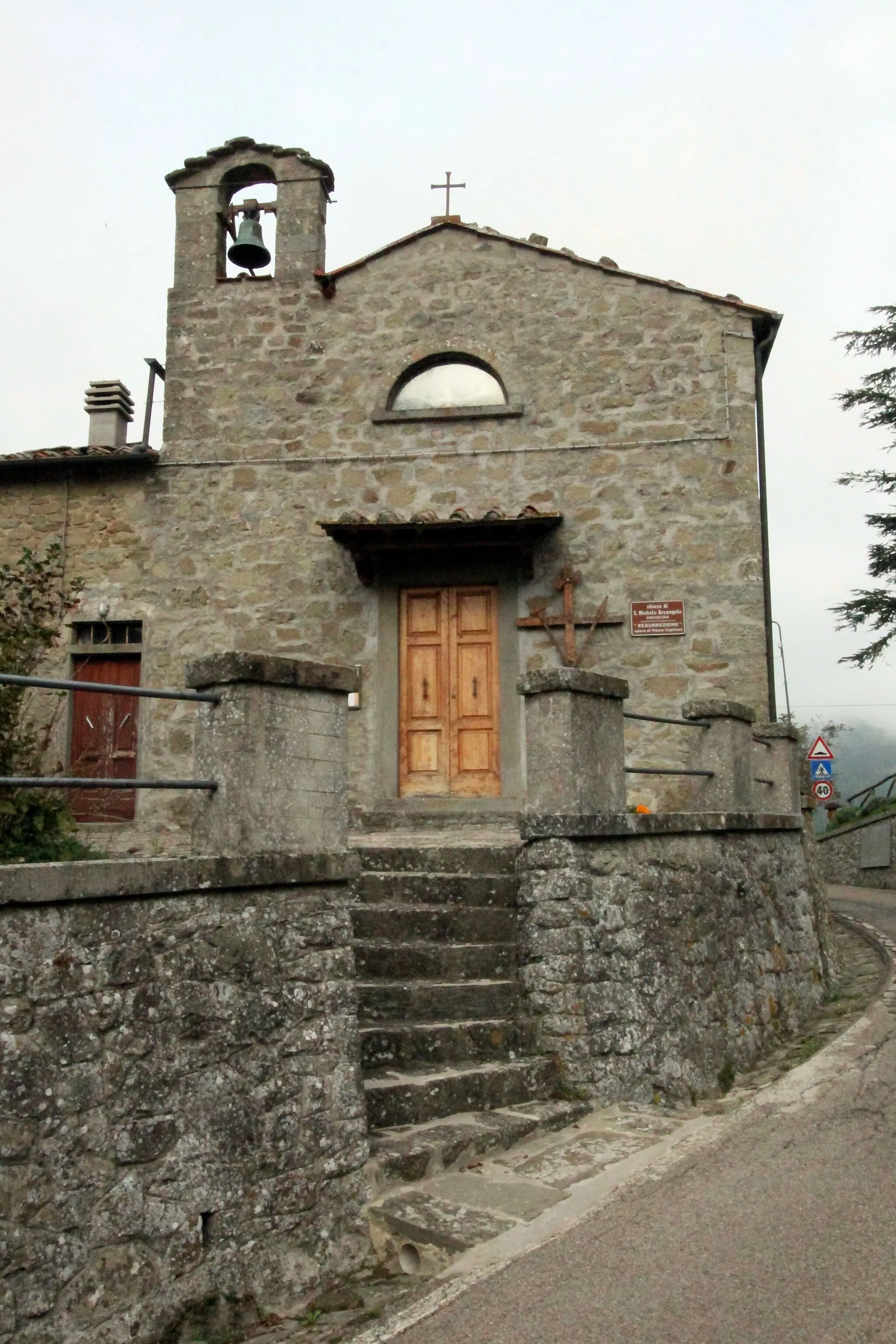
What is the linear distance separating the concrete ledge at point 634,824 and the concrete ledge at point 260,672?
5.86 ft

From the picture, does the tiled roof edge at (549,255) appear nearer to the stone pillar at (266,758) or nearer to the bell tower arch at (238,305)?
the bell tower arch at (238,305)

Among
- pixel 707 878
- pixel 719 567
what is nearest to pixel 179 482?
pixel 719 567

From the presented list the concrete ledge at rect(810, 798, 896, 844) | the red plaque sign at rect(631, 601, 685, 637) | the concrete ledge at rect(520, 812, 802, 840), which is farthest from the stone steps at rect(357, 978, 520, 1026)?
the concrete ledge at rect(810, 798, 896, 844)

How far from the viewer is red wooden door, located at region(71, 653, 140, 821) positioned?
10594 millimetres

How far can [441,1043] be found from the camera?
5.88m

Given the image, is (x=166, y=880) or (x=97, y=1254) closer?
(x=97, y=1254)

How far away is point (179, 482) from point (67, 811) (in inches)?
207

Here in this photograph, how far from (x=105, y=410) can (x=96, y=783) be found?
28.8 ft

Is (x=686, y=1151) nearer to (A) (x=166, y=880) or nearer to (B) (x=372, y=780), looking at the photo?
(A) (x=166, y=880)

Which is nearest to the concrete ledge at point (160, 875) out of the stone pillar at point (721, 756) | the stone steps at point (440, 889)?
the stone steps at point (440, 889)

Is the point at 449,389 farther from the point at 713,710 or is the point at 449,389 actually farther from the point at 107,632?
the point at 713,710

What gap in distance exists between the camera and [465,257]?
11180 millimetres

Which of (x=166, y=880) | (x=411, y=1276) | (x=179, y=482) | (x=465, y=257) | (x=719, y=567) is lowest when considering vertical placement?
(x=411, y=1276)

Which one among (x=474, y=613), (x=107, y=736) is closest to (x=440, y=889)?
(x=474, y=613)
